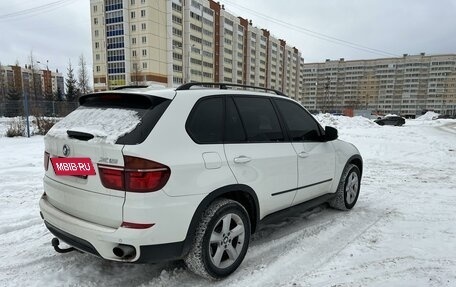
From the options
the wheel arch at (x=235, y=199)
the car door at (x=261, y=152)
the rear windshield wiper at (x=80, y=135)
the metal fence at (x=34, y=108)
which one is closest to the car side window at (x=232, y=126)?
the car door at (x=261, y=152)

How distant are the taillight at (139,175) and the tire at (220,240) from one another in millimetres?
582

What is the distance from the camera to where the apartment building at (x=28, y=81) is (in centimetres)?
5563

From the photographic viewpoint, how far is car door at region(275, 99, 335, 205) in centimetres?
390

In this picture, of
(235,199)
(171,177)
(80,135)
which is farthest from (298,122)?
(80,135)

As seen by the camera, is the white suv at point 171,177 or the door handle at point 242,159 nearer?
the white suv at point 171,177

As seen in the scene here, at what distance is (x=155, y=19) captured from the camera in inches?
2758

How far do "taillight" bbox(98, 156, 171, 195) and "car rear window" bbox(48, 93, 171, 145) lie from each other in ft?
0.57

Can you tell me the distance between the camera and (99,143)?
257 centimetres

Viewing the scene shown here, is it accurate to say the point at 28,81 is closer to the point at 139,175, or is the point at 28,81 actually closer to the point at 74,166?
the point at 74,166

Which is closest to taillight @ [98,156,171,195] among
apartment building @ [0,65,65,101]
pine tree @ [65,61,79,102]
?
apartment building @ [0,65,65,101]

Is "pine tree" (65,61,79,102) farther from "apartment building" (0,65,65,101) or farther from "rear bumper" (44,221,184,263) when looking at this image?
"rear bumper" (44,221,184,263)

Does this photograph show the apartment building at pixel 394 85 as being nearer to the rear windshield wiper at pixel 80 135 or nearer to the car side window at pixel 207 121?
the car side window at pixel 207 121

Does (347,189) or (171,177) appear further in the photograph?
(347,189)

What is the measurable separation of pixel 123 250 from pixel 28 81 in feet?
306
